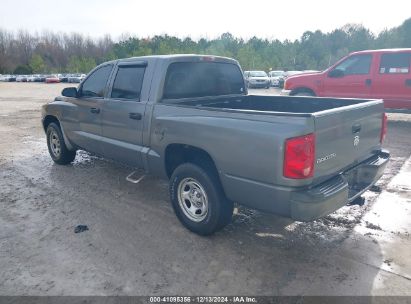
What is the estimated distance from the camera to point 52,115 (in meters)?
6.21

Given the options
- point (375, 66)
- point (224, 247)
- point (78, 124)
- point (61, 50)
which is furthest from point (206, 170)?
point (61, 50)

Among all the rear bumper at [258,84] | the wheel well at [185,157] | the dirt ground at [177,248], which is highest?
the rear bumper at [258,84]

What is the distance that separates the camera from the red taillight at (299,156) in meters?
2.72

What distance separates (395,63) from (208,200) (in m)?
8.20

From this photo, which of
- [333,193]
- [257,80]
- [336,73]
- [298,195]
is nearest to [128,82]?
[298,195]

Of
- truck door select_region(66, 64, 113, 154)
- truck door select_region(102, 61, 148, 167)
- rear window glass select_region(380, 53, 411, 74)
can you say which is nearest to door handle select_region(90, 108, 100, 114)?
truck door select_region(66, 64, 113, 154)

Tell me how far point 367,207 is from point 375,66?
6.42 m

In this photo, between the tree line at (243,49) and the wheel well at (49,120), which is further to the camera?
the tree line at (243,49)

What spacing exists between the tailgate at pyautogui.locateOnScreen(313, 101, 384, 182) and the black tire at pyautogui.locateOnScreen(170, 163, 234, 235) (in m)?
1.01

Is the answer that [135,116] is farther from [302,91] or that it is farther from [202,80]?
[302,91]

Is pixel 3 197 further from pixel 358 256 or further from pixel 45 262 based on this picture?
pixel 358 256

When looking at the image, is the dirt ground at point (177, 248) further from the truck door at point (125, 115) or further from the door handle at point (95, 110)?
the door handle at point (95, 110)

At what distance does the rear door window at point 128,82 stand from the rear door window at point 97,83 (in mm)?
298

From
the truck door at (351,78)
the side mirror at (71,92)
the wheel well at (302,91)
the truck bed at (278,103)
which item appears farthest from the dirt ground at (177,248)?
the wheel well at (302,91)
